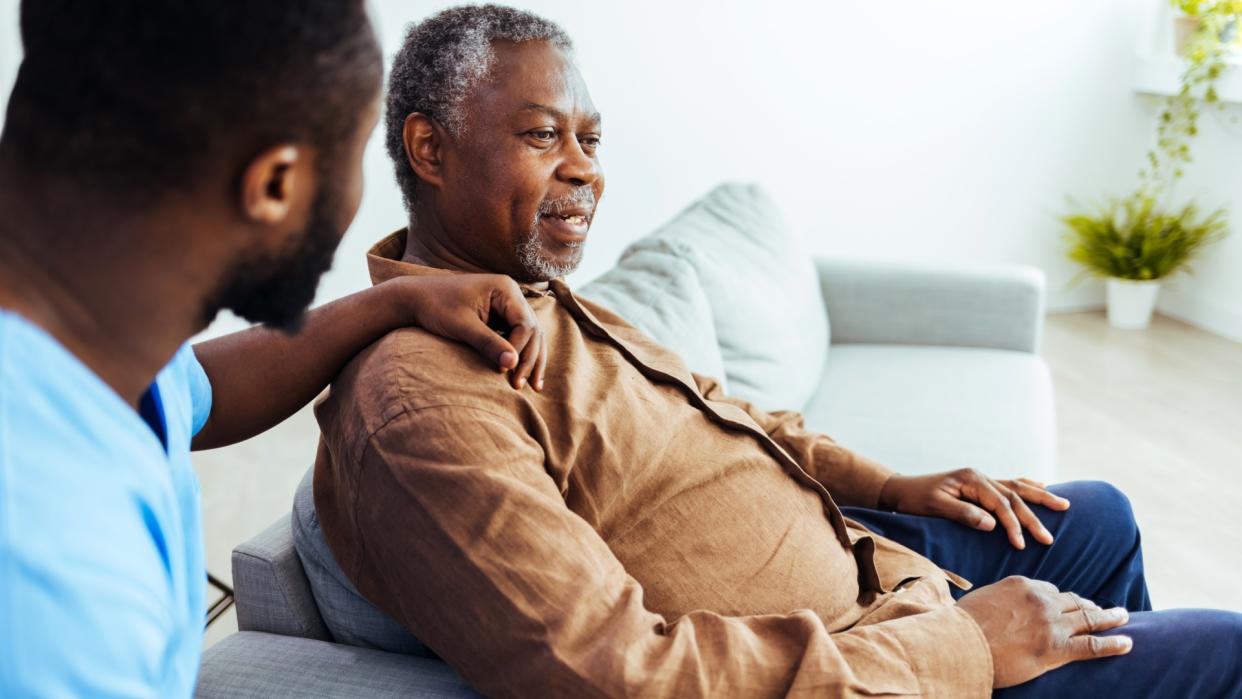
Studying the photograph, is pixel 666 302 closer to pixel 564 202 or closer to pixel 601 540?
pixel 564 202

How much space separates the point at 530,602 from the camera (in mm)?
958

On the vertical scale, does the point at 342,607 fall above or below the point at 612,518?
below

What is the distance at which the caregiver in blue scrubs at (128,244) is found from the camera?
0.62m

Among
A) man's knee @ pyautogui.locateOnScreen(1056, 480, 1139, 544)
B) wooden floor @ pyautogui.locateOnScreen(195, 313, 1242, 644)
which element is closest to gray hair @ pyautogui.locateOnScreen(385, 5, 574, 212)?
man's knee @ pyautogui.locateOnScreen(1056, 480, 1139, 544)

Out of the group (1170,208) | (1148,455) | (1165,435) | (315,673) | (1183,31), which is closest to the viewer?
(315,673)

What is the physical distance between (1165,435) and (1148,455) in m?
0.18

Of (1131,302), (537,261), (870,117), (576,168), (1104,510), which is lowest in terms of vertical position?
(1131,302)

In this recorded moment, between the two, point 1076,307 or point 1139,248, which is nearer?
point 1139,248

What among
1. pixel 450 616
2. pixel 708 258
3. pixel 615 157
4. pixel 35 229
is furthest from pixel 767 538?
pixel 615 157

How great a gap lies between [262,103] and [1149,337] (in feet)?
13.0

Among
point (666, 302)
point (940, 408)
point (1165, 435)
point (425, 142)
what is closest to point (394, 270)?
point (425, 142)

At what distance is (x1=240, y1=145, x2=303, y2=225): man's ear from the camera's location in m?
0.70

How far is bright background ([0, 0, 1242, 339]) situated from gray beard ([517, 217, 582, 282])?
2050 millimetres

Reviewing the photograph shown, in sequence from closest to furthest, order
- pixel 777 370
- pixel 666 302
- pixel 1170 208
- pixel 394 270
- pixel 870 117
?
pixel 394 270, pixel 666 302, pixel 777 370, pixel 870 117, pixel 1170 208
